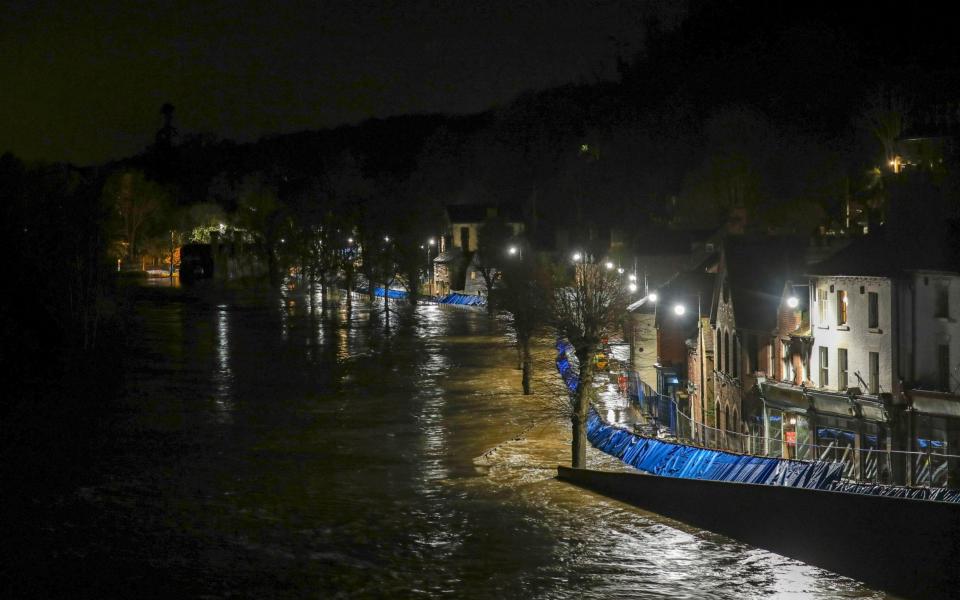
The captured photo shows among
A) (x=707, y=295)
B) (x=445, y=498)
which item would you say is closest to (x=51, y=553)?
(x=445, y=498)

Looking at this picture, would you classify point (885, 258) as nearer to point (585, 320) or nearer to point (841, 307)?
point (841, 307)

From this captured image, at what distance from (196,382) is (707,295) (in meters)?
25.0

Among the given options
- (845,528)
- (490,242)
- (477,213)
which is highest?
(477,213)

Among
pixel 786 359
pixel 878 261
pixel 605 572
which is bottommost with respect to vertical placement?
pixel 605 572

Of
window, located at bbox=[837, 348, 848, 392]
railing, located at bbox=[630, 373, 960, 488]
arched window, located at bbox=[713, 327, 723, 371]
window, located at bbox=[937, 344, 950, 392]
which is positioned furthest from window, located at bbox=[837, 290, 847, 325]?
arched window, located at bbox=[713, 327, 723, 371]

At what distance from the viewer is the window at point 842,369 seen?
135ft

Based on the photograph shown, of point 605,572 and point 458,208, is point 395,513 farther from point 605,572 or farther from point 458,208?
point 458,208

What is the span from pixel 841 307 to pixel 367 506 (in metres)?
19.7

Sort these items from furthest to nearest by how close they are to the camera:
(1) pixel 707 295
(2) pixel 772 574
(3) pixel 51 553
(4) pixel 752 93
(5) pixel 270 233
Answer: (5) pixel 270 233, (4) pixel 752 93, (1) pixel 707 295, (3) pixel 51 553, (2) pixel 772 574

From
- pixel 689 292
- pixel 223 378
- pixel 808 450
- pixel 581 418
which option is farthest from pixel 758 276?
pixel 223 378

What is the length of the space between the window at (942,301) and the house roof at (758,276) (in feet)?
24.8

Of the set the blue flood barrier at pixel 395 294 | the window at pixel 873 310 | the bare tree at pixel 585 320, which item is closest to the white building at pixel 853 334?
the window at pixel 873 310

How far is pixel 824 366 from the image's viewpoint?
1652 inches

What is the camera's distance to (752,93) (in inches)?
4289
